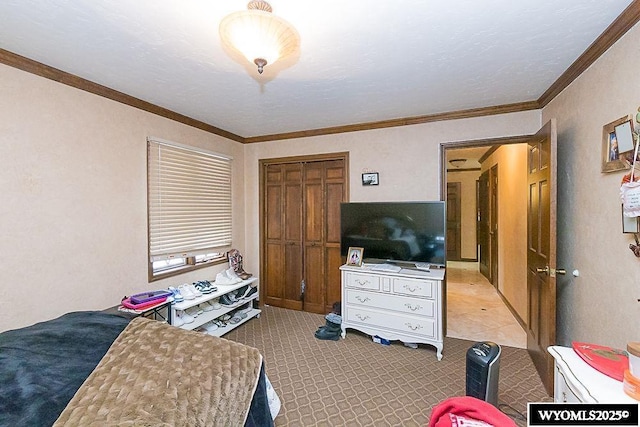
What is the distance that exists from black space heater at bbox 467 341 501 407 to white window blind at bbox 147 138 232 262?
9.83 feet

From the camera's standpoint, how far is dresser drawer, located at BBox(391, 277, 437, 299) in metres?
2.80

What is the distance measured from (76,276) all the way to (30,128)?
3.82ft

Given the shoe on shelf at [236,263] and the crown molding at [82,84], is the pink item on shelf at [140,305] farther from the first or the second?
the crown molding at [82,84]

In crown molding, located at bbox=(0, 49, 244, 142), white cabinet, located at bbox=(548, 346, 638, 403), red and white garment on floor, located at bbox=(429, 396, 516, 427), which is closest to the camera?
red and white garment on floor, located at bbox=(429, 396, 516, 427)

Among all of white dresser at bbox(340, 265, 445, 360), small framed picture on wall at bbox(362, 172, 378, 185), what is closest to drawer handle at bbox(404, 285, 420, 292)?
white dresser at bbox(340, 265, 445, 360)

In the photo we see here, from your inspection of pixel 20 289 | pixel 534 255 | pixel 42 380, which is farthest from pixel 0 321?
pixel 534 255

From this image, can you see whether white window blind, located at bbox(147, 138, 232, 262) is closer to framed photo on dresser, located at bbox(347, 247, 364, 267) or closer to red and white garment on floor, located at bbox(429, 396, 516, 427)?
framed photo on dresser, located at bbox(347, 247, 364, 267)

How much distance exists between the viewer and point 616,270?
1.68 metres

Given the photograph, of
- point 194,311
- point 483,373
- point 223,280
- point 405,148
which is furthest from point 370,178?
point 194,311

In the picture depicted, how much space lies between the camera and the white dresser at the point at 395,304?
280 cm

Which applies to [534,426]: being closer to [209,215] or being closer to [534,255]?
[534,255]

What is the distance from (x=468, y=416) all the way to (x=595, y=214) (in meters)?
1.89

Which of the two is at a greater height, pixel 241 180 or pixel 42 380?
pixel 241 180

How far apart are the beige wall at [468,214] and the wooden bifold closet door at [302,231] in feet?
17.3
